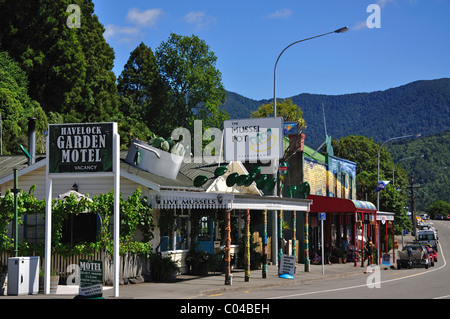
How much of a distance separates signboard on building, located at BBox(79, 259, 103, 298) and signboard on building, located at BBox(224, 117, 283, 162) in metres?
16.8

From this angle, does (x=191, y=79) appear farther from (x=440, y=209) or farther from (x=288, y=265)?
(x=440, y=209)

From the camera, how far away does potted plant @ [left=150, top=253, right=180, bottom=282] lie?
23766mm

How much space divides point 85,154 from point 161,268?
705 centimetres

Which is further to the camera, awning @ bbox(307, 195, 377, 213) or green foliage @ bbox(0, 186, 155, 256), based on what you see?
awning @ bbox(307, 195, 377, 213)

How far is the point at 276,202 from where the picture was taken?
26.5 metres

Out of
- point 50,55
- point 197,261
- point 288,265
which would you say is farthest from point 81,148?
point 50,55

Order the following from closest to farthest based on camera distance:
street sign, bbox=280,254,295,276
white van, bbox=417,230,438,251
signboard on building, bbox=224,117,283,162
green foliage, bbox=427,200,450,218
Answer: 1. street sign, bbox=280,254,295,276
2. signboard on building, bbox=224,117,283,162
3. white van, bbox=417,230,438,251
4. green foliage, bbox=427,200,450,218

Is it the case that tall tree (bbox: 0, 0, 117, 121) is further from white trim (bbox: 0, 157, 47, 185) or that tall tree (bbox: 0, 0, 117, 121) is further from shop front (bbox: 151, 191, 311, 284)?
white trim (bbox: 0, 157, 47, 185)

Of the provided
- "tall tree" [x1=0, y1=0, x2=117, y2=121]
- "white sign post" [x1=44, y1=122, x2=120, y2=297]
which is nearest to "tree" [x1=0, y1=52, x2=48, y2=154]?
"tall tree" [x1=0, y1=0, x2=117, y2=121]

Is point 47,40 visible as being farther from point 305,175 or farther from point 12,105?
point 305,175
